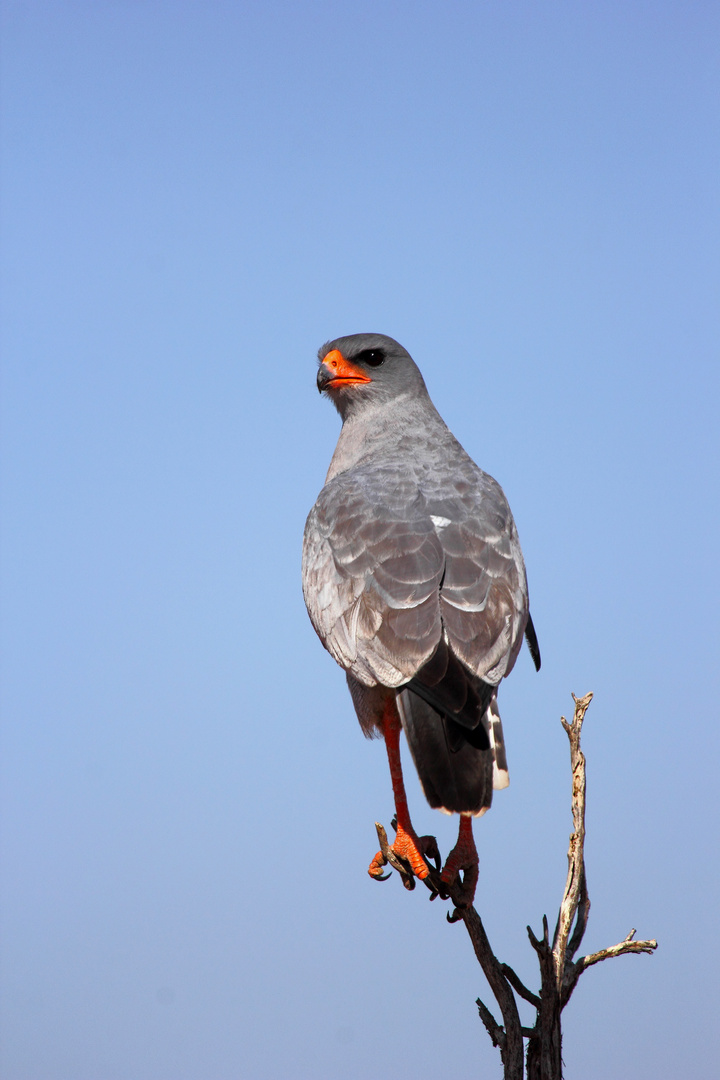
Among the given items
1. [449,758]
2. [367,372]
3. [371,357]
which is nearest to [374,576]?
[449,758]

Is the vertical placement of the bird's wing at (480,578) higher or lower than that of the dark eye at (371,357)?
lower

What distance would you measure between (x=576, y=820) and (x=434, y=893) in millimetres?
906

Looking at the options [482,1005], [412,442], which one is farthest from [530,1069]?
[412,442]

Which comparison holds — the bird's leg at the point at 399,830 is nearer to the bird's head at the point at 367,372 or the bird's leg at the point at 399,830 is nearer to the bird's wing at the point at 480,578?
the bird's wing at the point at 480,578

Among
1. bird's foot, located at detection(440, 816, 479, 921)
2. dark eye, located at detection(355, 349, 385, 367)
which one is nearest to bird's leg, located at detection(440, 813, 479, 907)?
bird's foot, located at detection(440, 816, 479, 921)

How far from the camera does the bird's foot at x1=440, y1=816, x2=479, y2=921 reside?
517 centimetres

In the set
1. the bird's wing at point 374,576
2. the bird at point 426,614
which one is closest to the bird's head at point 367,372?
the bird at point 426,614

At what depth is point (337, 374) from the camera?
25.3ft

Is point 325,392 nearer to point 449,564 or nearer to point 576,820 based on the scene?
point 449,564

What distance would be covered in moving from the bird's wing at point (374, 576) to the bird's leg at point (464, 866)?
1.05m

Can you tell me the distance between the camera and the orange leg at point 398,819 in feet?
16.8

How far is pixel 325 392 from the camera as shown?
25.8ft

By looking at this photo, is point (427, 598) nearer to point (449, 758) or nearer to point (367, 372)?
point (449, 758)

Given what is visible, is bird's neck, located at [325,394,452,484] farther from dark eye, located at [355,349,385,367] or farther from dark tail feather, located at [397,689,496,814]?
dark tail feather, located at [397,689,496,814]
